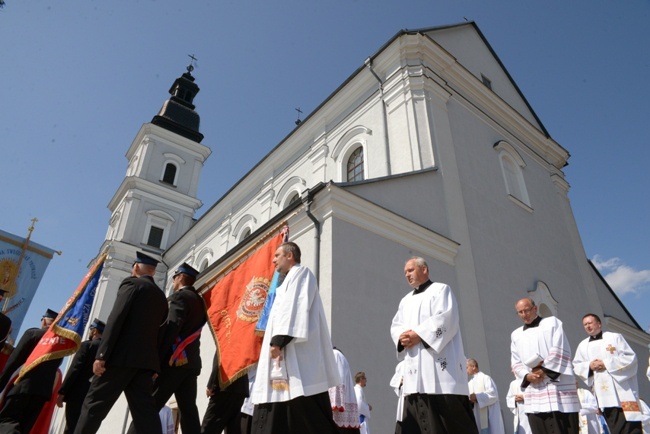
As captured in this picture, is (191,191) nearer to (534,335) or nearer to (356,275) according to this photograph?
(356,275)

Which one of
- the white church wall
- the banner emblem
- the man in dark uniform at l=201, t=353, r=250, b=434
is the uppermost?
the white church wall

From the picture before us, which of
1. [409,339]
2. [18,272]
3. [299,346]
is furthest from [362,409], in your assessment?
[18,272]

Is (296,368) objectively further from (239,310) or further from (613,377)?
(613,377)

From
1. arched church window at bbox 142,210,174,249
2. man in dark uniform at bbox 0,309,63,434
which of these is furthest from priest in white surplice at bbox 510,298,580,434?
arched church window at bbox 142,210,174,249

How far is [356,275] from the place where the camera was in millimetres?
9070

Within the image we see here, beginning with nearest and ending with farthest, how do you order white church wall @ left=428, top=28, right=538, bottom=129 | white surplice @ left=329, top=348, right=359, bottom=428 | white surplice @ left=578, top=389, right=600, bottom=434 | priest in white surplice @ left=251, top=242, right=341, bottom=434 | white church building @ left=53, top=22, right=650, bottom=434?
priest in white surplice @ left=251, top=242, right=341, bottom=434, white surplice @ left=329, top=348, right=359, bottom=428, white surplice @ left=578, top=389, right=600, bottom=434, white church building @ left=53, top=22, right=650, bottom=434, white church wall @ left=428, top=28, right=538, bottom=129

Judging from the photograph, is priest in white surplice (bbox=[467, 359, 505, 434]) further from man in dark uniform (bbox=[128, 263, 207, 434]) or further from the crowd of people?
man in dark uniform (bbox=[128, 263, 207, 434])

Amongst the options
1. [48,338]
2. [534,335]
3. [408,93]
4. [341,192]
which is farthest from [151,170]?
[534,335]

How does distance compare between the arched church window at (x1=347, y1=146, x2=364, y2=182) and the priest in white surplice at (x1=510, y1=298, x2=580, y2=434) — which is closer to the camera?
the priest in white surplice at (x1=510, y1=298, x2=580, y2=434)

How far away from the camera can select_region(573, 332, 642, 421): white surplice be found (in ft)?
18.5

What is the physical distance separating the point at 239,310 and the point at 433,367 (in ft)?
11.4

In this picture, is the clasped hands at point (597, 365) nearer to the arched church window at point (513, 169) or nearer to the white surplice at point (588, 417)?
the white surplice at point (588, 417)

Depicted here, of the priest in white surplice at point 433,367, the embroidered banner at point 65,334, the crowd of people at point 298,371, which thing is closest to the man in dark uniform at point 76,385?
the crowd of people at point 298,371

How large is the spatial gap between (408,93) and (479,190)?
3.50 metres
